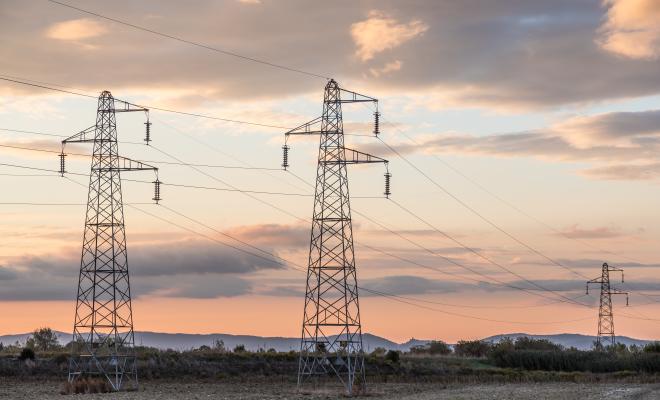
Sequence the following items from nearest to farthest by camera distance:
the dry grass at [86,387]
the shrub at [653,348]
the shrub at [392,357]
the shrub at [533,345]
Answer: the dry grass at [86,387] < the shrub at [392,357] < the shrub at [653,348] < the shrub at [533,345]

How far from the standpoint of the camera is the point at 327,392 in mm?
93875

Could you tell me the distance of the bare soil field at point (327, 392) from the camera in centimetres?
8825

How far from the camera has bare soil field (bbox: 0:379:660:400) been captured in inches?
3474

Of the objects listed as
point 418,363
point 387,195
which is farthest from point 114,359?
point 418,363

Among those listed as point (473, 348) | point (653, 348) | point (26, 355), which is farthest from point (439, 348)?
point (26, 355)

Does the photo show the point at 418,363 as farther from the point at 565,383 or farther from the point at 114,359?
the point at 114,359

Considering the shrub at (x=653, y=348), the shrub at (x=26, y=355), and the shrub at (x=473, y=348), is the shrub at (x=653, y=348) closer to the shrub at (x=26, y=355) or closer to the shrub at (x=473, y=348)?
the shrub at (x=473, y=348)

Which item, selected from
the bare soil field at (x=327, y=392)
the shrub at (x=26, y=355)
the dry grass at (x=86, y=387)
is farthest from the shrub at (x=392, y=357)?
the dry grass at (x=86, y=387)

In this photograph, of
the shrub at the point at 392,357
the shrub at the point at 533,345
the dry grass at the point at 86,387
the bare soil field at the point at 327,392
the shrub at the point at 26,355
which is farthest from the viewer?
the shrub at the point at 533,345

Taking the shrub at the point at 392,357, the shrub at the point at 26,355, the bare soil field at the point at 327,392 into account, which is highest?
the shrub at the point at 392,357

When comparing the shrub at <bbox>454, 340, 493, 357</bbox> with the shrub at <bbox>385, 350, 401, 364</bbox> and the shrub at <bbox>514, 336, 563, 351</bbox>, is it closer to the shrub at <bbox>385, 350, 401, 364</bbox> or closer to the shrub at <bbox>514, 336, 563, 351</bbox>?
the shrub at <bbox>514, 336, 563, 351</bbox>

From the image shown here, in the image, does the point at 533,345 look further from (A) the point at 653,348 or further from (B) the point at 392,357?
(B) the point at 392,357

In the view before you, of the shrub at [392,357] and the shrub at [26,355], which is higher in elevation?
the shrub at [392,357]

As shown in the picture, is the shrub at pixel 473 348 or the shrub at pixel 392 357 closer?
the shrub at pixel 392 357
